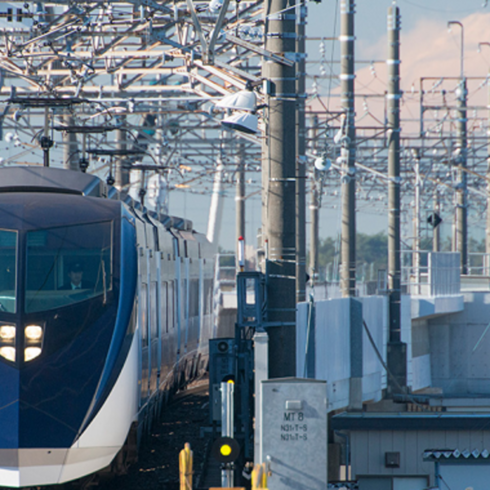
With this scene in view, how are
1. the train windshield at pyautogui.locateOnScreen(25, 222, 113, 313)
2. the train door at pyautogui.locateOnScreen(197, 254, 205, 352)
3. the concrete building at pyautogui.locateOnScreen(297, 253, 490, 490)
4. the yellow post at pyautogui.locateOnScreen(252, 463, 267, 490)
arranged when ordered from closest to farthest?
1. the yellow post at pyautogui.locateOnScreen(252, 463, 267, 490)
2. the train windshield at pyautogui.locateOnScreen(25, 222, 113, 313)
3. the concrete building at pyautogui.locateOnScreen(297, 253, 490, 490)
4. the train door at pyautogui.locateOnScreen(197, 254, 205, 352)

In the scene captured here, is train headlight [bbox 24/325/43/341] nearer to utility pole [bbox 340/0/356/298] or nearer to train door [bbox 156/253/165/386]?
train door [bbox 156/253/165/386]

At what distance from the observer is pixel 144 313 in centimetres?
1191

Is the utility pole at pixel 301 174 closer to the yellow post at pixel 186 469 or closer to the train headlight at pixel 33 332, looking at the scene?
the train headlight at pixel 33 332

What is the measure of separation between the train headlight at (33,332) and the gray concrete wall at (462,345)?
84.8 ft

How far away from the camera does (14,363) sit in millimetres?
9672

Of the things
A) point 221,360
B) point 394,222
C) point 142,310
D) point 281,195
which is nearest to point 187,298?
point 221,360

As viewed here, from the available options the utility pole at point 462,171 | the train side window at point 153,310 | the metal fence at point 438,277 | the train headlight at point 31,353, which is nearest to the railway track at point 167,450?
the train side window at point 153,310

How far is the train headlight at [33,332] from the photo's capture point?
32.1 ft

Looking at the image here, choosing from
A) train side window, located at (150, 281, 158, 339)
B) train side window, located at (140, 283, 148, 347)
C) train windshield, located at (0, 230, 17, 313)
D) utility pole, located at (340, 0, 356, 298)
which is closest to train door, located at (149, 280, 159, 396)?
train side window, located at (150, 281, 158, 339)

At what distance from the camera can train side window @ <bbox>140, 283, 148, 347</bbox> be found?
1157 cm

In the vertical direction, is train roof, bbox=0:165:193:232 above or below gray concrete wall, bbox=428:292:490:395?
above

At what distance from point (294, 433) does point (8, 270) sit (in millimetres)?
3261

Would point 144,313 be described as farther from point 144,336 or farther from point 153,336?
point 153,336

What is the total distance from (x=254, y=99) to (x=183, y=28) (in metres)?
6.81
